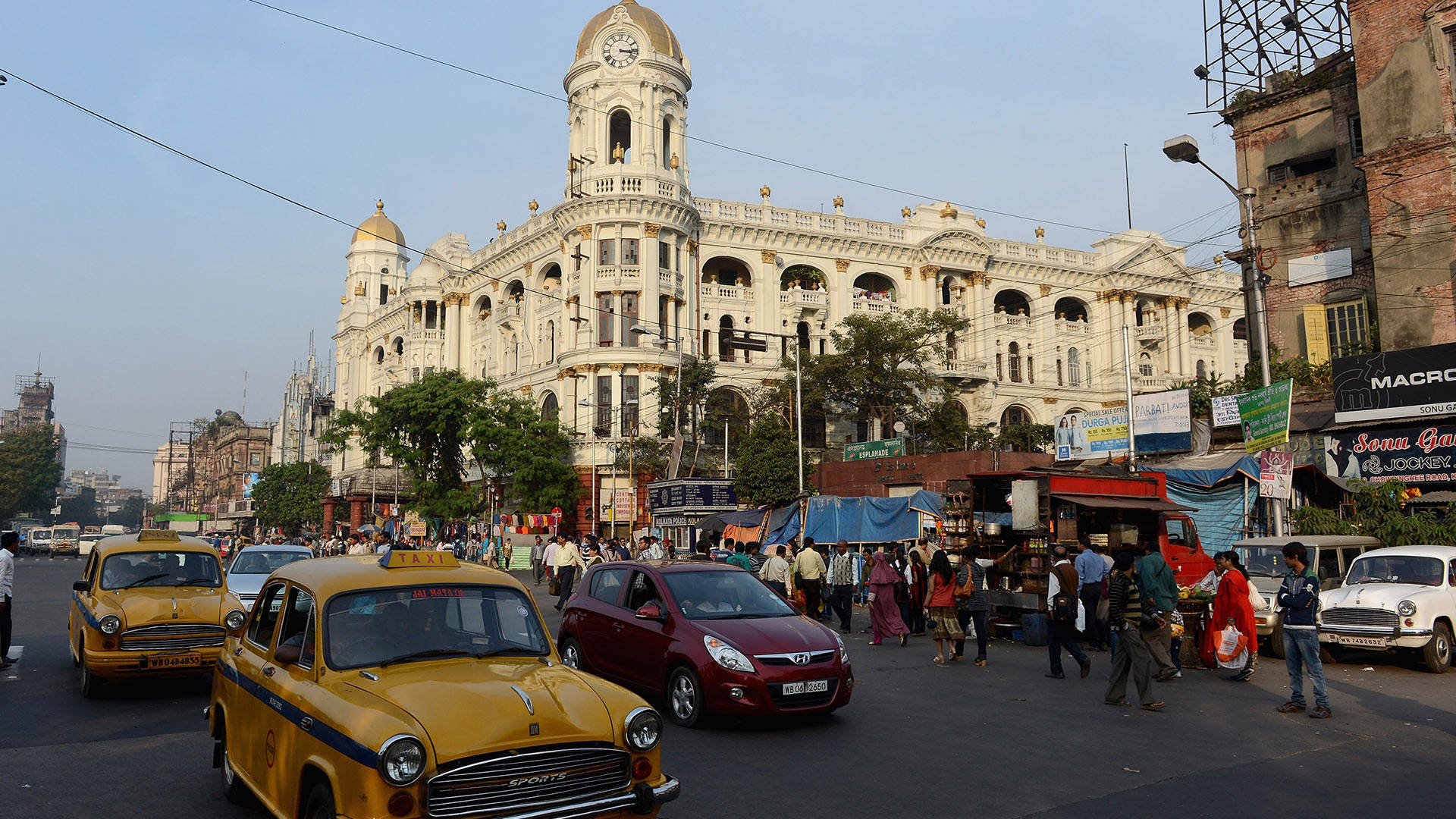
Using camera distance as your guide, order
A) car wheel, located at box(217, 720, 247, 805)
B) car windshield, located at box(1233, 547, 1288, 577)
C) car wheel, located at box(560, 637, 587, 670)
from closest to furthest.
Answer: car wheel, located at box(217, 720, 247, 805), car wheel, located at box(560, 637, 587, 670), car windshield, located at box(1233, 547, 1288, 577)

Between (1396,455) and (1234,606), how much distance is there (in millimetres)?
14816

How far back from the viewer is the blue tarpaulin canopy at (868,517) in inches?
988

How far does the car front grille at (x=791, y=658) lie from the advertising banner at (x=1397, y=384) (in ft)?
65.6

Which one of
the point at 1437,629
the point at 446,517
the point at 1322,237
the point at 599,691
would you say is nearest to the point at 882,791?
the point at 599,691

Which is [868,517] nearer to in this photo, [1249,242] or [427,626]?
[1249,242]

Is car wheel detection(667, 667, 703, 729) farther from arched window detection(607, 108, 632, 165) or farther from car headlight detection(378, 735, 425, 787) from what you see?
arched window detection(607, 108, 632, 165)

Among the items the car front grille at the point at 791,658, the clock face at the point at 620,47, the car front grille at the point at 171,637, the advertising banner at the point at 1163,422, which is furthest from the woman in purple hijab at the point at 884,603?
the clock face at the point at 620,47

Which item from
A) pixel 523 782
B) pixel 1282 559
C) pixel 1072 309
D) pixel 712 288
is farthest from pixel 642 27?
pixel 523 782

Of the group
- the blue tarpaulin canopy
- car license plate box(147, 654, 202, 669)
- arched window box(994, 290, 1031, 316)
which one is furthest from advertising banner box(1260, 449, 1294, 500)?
arched window box(994, 290, 1031, 316)

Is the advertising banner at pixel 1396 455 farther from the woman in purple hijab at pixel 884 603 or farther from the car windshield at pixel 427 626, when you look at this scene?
the car windshield at pixel 427 626

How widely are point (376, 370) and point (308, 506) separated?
1378 cm

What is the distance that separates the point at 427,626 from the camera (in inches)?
231

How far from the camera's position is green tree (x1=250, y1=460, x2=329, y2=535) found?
262 ft

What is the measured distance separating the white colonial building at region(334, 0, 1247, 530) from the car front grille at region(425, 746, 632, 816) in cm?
3739
